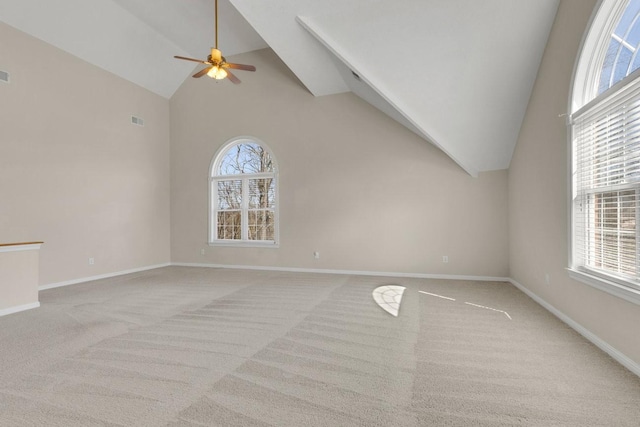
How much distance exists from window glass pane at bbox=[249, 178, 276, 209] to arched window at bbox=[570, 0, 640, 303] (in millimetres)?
4658

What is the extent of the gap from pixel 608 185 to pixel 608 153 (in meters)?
0.25

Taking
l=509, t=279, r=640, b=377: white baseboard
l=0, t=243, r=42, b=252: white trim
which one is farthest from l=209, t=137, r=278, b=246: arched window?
l=509, t=279, r=640, b=377: white baseboard

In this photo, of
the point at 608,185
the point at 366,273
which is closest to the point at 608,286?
the point at 608,185

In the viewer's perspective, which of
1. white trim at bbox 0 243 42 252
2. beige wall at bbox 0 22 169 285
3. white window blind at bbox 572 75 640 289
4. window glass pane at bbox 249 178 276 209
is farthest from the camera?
window glass pane at bbox 249 178 276 209

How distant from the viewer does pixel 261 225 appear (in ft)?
20.2

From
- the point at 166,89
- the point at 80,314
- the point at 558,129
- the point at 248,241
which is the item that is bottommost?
the point at 80,314

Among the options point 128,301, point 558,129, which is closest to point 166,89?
point 128,301

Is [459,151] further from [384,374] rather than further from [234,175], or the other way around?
[234,175]

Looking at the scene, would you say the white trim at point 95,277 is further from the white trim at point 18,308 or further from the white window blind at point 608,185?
the white window blind at point 608,185

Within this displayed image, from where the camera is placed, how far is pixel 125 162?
577 cm

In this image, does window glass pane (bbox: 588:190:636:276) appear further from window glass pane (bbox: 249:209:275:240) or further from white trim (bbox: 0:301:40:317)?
white trim (bbox: 0:301:40:317)

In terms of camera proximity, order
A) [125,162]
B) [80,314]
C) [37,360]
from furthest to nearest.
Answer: [125,162] < [80,314] < [37,360]

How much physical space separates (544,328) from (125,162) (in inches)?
267

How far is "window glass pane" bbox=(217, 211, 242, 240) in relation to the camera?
636 cm
